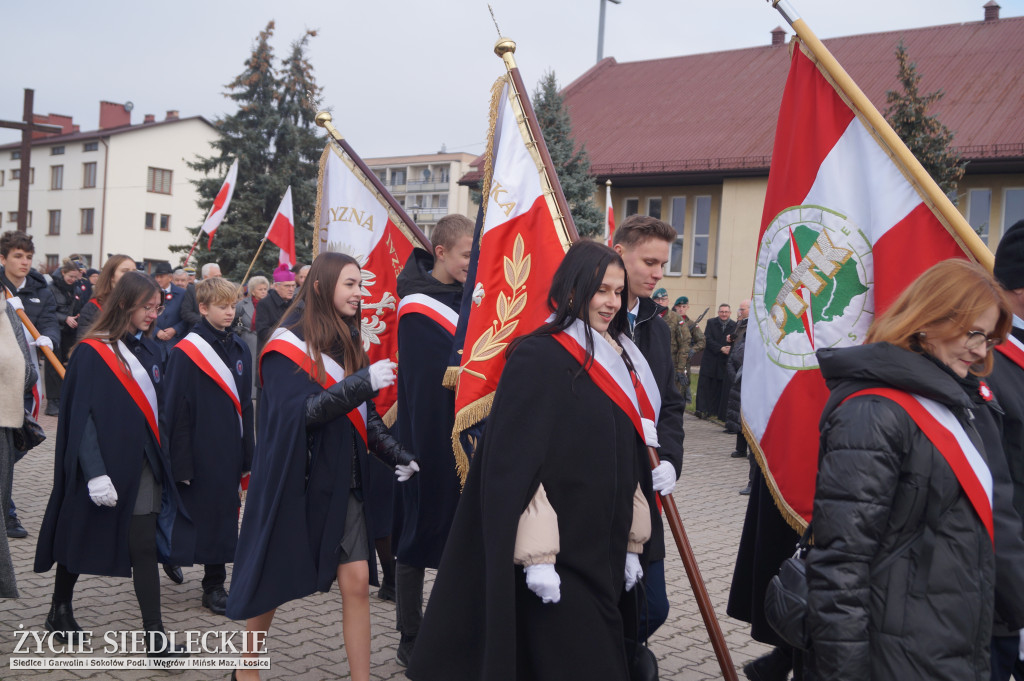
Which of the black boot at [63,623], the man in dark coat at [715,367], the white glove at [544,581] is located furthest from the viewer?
the man in dark coat at [715,367]

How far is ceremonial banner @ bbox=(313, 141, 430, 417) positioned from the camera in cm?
654

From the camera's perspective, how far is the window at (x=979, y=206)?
22375mm

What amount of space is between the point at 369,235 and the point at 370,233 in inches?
0.6

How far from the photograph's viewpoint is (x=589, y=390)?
3385 mm

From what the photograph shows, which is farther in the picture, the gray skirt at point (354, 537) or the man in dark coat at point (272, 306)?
the man in dark coat at point (272, 306)

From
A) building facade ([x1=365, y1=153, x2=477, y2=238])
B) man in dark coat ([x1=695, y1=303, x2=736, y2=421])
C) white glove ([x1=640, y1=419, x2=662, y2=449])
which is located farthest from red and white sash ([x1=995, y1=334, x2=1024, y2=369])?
building facade ([x1=365, y1=153, x2=477, y2=238])

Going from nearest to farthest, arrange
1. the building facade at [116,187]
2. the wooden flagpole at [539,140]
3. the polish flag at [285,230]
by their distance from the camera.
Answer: the wooden flagpole at [539,140]
the polish flag at [285,230]
the building facade at [116,187]

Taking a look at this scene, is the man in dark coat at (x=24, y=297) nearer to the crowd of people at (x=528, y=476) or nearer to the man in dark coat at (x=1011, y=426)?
the crowd of people at (x=528, y=476)

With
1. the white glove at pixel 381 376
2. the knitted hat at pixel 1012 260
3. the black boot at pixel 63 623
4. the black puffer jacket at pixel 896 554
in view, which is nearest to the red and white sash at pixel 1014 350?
the knitted hat at pixel 1012 260

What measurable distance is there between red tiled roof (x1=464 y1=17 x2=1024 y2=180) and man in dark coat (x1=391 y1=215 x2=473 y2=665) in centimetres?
1913

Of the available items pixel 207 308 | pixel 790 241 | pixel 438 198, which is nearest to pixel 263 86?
pixel 207 308

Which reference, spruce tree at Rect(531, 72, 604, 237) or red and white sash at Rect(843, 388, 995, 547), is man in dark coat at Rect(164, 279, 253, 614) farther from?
spruce tree at Rect(531, 72, 604, 237)

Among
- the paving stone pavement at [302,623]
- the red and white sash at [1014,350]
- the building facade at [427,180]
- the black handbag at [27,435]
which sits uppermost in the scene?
the building facade at [427,180]

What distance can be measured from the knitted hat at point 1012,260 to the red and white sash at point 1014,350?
0.25 metres
